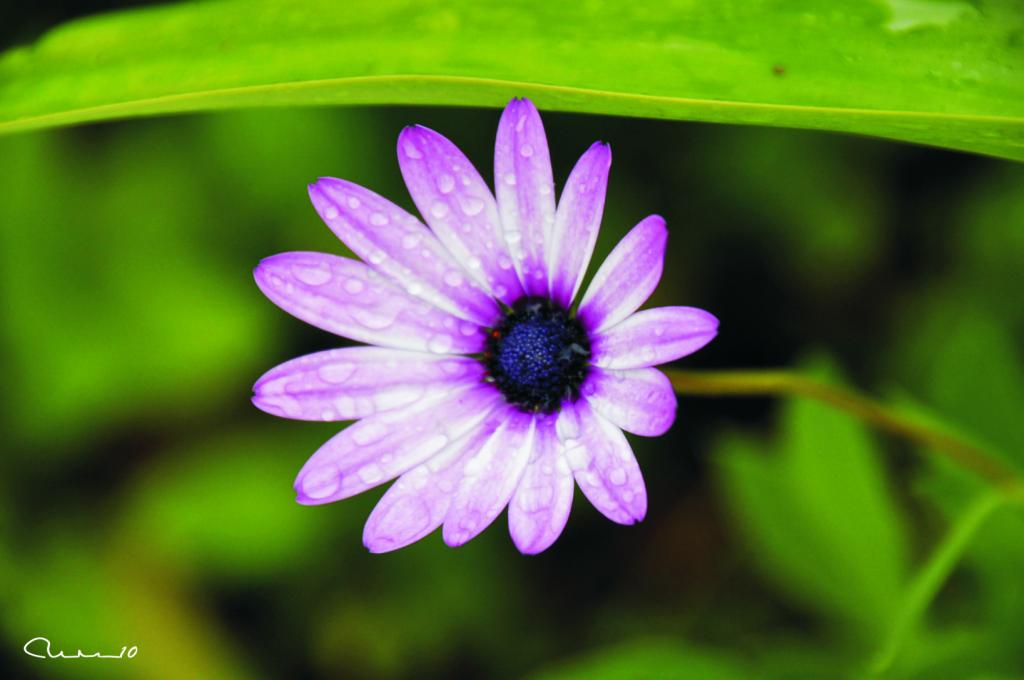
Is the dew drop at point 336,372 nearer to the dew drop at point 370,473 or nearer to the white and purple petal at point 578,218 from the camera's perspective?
the dew drop at point 370,473

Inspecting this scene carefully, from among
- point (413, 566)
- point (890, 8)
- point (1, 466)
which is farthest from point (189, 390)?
point (890, 8)

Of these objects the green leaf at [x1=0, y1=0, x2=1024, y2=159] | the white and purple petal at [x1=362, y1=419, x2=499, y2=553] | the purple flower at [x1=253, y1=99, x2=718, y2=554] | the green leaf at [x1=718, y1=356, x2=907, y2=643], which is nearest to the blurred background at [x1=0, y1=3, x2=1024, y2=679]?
the green leaf at [x1=718, y1=356, x2=907, y2=643]

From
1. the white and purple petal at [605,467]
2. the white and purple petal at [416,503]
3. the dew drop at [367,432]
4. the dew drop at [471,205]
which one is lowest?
the white and purple petal at [416,503]

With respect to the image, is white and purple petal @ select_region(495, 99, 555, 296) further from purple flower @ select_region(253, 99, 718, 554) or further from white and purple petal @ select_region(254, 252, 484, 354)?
white and purple petal @ select_region(254, 252, 484, 354)
